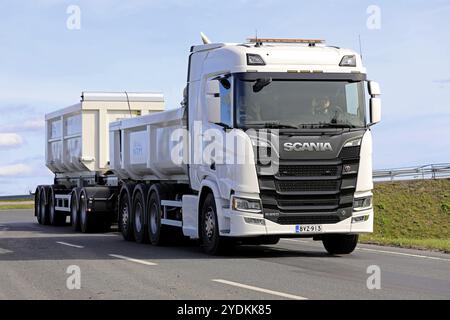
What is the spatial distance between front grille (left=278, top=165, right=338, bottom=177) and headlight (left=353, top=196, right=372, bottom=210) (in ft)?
2.31

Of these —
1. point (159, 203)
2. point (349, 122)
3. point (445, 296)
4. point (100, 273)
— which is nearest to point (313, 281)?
point (445, 296)

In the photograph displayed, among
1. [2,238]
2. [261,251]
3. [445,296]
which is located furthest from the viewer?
[2,238]

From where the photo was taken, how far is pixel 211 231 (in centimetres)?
1631

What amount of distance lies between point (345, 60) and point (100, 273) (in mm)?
5701

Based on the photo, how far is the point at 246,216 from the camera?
15203 millimetres

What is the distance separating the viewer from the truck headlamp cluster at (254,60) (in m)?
15.5

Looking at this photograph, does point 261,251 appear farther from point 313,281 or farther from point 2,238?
point 2,238

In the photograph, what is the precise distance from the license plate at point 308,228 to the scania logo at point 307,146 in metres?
1.28

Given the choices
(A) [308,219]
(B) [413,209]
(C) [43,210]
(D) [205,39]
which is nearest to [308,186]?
(A) [308,219]

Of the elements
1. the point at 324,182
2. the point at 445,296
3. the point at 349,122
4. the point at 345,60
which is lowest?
the point at 445,296

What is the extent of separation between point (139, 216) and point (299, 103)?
6.40 m

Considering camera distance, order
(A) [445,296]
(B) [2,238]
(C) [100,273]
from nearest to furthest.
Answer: (A) [445,296], (C) [100,273], (B) [2,238]

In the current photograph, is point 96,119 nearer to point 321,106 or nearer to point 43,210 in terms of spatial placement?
point 43,210

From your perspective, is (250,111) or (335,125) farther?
(335,125)
